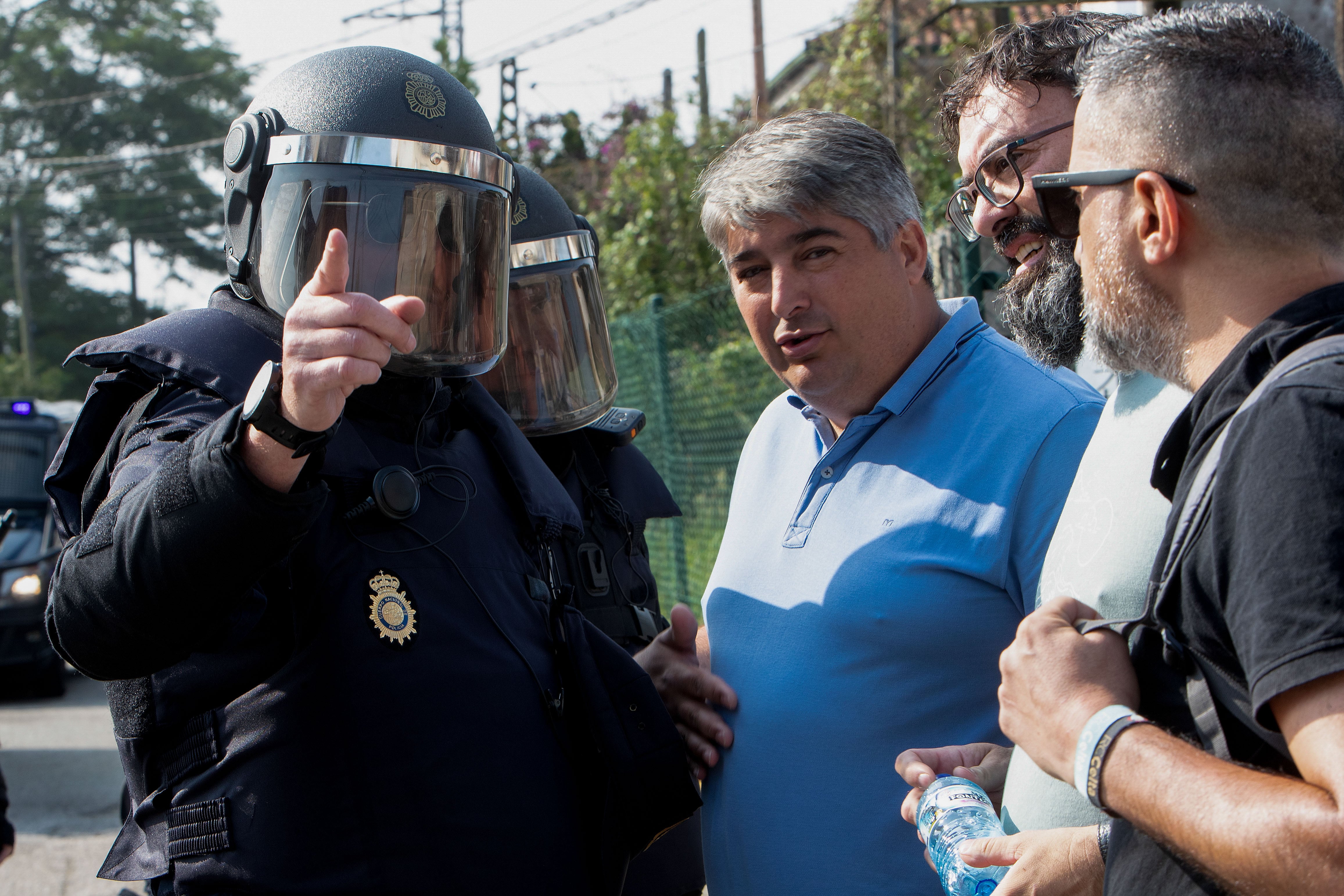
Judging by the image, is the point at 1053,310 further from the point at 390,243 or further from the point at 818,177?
the point at 390,243

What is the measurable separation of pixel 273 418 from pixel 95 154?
4037 centimetres

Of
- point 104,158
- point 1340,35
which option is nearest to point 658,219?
point 1340,35

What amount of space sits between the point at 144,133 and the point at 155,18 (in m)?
4.51

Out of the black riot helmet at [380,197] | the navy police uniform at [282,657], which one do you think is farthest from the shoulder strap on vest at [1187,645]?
the black riot helmet at [380,197]

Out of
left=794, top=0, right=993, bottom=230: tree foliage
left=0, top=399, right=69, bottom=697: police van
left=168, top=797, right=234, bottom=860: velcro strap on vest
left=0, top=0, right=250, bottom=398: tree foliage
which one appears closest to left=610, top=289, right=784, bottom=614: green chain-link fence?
left=794, top=0, right=993, bottom=230: tree foliage

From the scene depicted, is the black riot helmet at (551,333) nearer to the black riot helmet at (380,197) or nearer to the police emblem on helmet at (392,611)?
the black riot helmet at (380,197)

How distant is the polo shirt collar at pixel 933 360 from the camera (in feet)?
7.42

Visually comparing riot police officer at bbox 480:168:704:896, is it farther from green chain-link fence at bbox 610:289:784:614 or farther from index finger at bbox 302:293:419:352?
green chain-link fence at bbox 610:289:784:614

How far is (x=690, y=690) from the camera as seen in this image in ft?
7.83

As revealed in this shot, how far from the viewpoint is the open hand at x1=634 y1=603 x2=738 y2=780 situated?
228 centimetres

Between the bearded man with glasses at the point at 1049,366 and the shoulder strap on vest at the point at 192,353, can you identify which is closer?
the bearded man with glasses at the point at 1049,366

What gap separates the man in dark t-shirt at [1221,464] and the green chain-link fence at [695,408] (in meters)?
4.34

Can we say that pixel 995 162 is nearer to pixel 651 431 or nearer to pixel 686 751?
pixel 686 751

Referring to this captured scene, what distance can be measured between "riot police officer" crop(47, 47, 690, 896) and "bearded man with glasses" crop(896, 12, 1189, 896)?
68 centimetres
